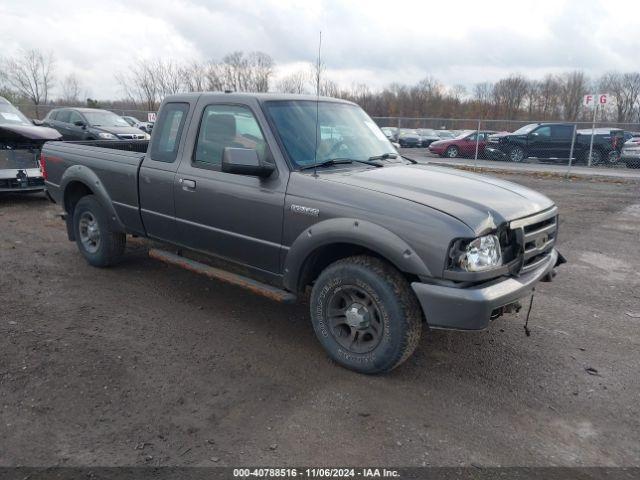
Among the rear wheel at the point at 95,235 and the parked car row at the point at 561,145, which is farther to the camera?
the parked car row at the point at 561,145

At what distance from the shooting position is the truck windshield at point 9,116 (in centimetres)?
995

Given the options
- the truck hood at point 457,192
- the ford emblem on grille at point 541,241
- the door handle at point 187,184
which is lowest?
the ford emblem on grille at point 541,241

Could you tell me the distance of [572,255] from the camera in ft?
22.8

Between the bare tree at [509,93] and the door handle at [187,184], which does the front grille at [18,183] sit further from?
the bare tree at [509,93]

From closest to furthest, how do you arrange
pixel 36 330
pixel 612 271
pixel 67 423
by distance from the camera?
1. pixel 67 423
2. pixel 36 330
3. pixel 612 271

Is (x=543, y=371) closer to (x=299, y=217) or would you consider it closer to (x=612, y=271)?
(x=299, y=217)

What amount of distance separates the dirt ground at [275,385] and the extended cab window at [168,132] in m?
1.42

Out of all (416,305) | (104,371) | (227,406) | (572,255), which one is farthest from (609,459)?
(572,255)

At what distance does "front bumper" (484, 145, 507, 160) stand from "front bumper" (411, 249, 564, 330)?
2007cm

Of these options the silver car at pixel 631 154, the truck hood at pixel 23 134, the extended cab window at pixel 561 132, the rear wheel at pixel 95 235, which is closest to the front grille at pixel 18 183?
the truck hood at pixel 23 134

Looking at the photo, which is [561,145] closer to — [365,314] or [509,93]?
[365,314]

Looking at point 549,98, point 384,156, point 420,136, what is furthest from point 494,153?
point 549,98

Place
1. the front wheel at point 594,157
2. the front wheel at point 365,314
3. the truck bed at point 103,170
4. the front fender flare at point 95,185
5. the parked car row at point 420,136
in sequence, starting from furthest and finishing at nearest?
1. the parked car row at point 420,136
2. the front wheel at point 594,157
3. the front fender flare at point 95,185
4. the truck bed at point 103,170
5. the front wheel at point 365,314

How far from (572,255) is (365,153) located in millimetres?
3977
